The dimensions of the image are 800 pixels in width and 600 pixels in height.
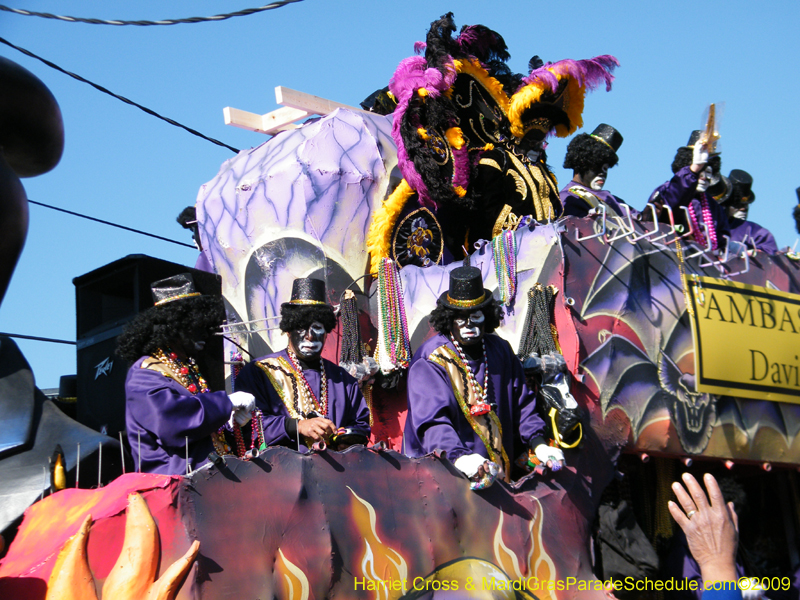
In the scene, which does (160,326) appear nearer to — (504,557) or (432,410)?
(432,410)

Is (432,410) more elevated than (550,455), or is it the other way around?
(432,410)

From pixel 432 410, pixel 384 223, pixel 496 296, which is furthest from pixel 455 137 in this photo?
pixel 432 410

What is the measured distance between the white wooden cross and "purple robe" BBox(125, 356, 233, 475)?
10.2ft

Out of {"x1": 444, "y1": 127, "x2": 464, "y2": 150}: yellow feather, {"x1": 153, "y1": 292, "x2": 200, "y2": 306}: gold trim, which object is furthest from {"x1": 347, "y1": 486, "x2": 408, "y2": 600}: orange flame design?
{"x1": 444, "y1": 127, "x2": 464, "y2": 150}: yellow feather

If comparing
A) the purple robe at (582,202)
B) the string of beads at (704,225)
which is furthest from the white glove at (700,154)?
the purple robe at (582,202)

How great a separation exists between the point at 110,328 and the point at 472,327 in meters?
1.85

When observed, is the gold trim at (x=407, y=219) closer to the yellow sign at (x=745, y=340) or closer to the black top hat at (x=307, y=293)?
the black top hat at (x=307, y=293)

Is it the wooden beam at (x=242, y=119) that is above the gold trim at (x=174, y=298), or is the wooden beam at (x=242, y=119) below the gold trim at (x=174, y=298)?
above

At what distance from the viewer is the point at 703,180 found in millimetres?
5688

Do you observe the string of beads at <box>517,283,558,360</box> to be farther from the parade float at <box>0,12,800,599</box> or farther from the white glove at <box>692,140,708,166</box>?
the white glove at <box>692,140,708,166</box>

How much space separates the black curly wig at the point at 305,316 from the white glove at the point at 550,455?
124cm

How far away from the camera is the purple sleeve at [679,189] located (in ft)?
18.6

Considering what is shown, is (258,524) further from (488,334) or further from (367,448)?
(488,334)

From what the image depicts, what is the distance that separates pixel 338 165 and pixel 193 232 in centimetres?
166
